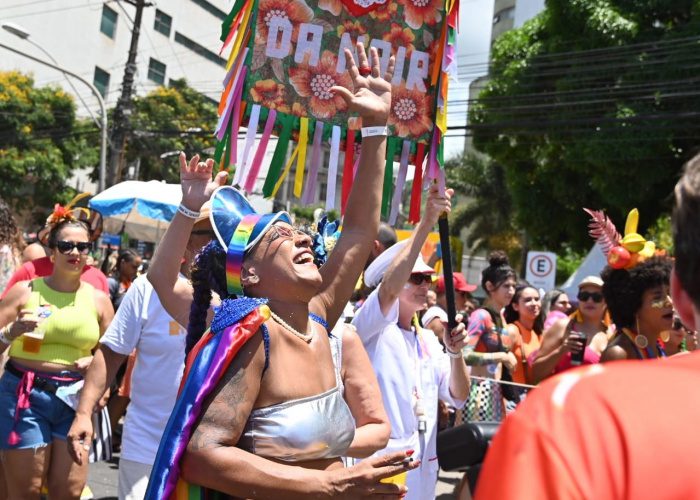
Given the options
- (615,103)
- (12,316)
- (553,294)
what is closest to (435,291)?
(553,294)

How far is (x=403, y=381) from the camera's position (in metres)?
4.25

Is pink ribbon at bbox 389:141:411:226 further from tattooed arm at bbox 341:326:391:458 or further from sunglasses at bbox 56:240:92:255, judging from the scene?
sunglasses at bbox 56:240:92:255

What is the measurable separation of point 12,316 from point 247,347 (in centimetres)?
314

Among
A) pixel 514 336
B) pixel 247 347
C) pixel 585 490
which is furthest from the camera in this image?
pixel 514 336

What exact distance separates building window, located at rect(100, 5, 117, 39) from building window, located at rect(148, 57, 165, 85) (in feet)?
9.56

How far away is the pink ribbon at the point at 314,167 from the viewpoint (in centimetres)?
377

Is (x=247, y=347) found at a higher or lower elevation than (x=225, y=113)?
lower

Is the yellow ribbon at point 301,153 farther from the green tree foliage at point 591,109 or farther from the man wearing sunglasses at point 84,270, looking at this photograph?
the green tree foliage at point 591,109

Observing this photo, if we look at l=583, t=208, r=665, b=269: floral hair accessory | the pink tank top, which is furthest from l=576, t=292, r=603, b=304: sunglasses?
l=583, t=208, r=665, b=269: floral hair accessory

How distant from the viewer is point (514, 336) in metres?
6.61

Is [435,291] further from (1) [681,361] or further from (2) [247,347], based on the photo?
(1) [681,361]

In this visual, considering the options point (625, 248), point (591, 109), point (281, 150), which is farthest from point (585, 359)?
point (591, 109)

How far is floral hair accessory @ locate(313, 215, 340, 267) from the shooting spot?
322cm

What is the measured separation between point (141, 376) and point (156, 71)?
151 feet
